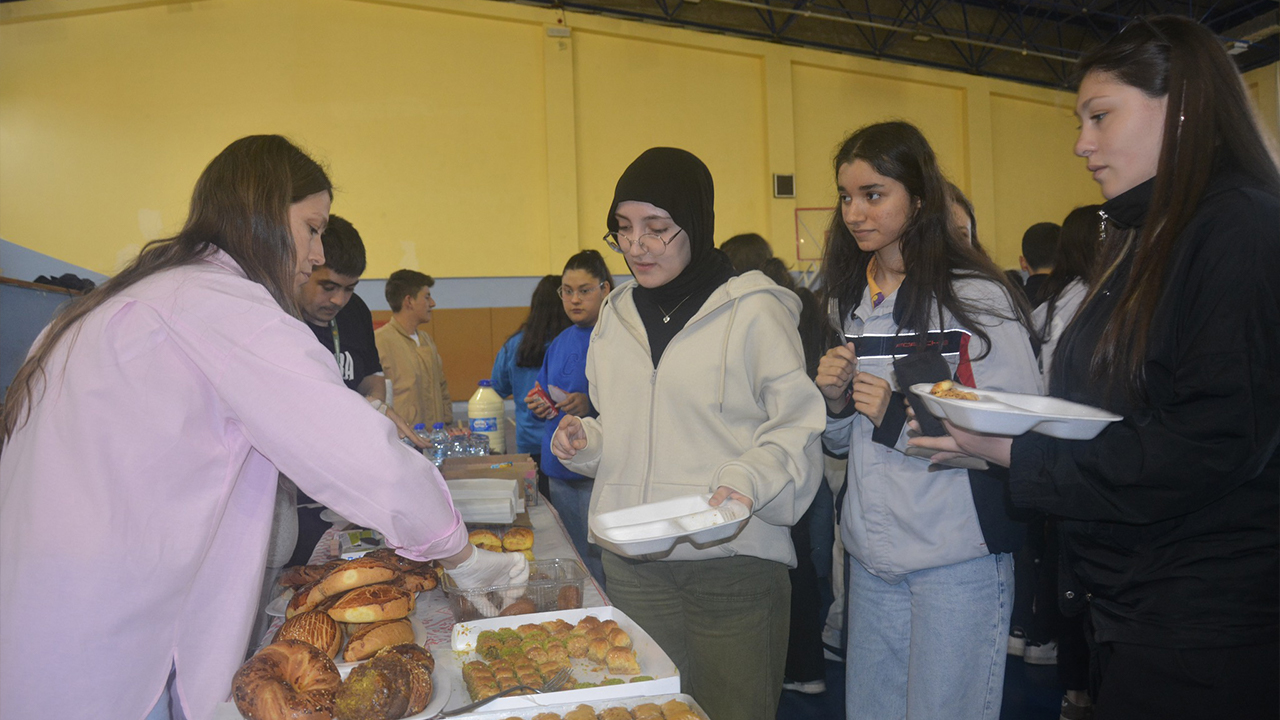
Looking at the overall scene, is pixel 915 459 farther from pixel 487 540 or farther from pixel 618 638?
pixel 487 540

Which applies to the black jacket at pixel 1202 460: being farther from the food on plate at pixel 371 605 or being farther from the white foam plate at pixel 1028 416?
the food on plate at pixel 371 605

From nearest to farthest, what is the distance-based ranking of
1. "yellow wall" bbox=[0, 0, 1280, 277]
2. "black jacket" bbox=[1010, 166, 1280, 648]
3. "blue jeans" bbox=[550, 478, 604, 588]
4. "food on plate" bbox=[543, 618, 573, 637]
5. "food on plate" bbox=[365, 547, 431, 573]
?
1. "black jacket" bbox=[1010, 166, 1280, 648]
2. "food on plate" bbox=[543, 618, 573, 637]
3. "food on plate" bbox=[365, 547, 431, 573]
4. "blue jeans" bbox=[550, 478, 604, 588]
5. "yellow wall" bbox=[0, 0, 1280, 277]

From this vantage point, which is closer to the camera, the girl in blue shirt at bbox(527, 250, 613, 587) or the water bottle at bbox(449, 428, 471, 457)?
the water bottle at bbox(449, 428, 471, 457)

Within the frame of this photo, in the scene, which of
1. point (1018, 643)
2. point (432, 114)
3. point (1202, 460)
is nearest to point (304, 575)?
point (1202, 460)

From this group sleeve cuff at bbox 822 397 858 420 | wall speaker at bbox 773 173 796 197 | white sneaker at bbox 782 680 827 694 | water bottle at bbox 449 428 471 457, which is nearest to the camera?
sleeve cuff at bbox 822 397 858 420

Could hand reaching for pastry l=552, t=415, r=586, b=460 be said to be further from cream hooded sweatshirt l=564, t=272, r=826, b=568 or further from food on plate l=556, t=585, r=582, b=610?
food on plate l=556, t=585, r=582, b=610

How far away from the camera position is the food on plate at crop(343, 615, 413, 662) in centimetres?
134

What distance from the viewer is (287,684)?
1148 mm

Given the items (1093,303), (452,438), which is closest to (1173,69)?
(1093,303)

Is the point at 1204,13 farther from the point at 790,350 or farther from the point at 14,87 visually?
the point at 14,87

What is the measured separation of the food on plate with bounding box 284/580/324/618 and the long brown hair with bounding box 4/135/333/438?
Answer: 1.79 feet

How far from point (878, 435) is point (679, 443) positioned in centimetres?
42

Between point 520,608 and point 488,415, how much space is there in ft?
9.03

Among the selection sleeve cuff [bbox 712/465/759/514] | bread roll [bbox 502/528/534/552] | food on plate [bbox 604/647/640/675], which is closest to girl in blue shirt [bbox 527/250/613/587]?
bread roll [bbox 502/528/534/552]
